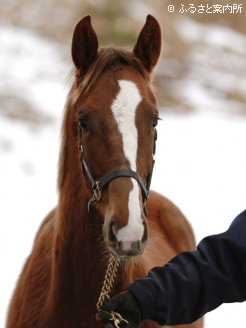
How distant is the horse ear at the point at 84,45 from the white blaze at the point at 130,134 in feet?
0.95

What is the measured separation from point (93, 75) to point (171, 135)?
9567 millimetres

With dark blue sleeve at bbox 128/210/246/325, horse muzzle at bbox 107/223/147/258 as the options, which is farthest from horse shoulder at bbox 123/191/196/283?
dark blue sleeve at bbox 128/210/246/325

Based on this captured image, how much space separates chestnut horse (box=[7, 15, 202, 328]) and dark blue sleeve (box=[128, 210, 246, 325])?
0.68ft

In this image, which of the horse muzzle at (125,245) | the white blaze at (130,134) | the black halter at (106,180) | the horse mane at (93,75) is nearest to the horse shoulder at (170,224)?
the horse mane at (93,75)

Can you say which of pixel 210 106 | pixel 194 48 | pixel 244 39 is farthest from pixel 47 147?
pixel 244 39

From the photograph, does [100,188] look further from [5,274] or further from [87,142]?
[5,274]

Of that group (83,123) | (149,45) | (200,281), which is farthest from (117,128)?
(200,281)

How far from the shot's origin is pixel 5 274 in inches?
285

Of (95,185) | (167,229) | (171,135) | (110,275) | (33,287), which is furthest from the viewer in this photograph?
(171,135)

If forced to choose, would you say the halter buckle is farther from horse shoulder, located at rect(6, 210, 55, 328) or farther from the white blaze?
horse shoulder, located at rect(6, 210, 55, 328)

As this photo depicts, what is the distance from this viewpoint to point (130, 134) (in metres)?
3.25

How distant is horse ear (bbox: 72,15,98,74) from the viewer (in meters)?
3.63

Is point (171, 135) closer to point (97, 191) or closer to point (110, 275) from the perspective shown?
point (110, 275)

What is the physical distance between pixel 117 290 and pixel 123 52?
1076 mm
